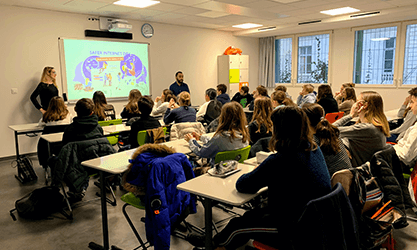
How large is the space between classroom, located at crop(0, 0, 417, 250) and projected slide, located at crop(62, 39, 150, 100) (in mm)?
195

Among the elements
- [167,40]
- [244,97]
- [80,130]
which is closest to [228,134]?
[80,130]

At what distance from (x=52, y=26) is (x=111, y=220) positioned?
449 cm

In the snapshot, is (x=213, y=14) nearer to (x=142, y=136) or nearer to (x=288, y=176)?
(x=142, y=136)

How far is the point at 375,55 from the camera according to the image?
859 cm

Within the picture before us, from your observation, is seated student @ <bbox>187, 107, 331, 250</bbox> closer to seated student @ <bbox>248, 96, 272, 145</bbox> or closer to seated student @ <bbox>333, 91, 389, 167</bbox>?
seated student @ <bbox>333, 91, 389, 167</bbox>

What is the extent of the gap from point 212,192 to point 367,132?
66.0 inches

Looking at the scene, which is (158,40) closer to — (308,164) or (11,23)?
(11,23)

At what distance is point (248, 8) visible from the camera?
6.38 metres

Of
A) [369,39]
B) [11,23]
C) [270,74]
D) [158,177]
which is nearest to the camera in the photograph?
[158,177]

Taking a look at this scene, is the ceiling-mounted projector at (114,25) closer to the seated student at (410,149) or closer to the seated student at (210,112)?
the seated student at (210,112)

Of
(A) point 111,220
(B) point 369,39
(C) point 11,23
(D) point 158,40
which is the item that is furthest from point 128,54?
(B) point 369,39

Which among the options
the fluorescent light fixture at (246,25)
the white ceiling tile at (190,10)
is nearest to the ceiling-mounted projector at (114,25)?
the white ceiling tile at (190,10)

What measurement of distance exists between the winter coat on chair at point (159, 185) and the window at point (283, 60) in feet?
28.8

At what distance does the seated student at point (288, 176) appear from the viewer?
5.51 feet
